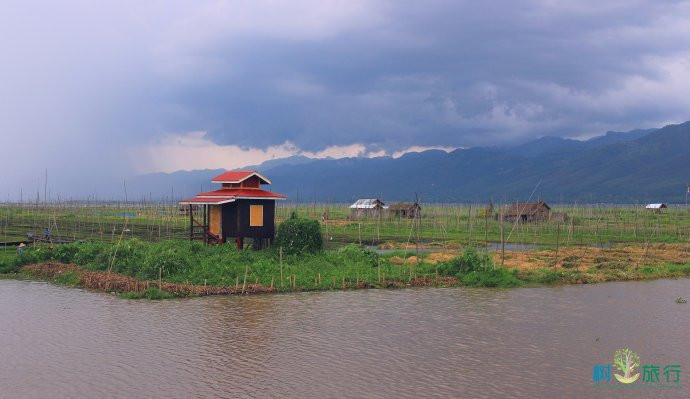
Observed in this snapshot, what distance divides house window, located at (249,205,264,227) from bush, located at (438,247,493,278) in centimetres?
971

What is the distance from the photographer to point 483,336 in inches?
645

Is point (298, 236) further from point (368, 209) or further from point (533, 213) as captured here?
point (368, 209)

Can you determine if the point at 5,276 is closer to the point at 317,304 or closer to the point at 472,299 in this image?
the point at 317,304

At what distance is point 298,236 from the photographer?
28516mm

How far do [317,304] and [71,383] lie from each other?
31.4 feet

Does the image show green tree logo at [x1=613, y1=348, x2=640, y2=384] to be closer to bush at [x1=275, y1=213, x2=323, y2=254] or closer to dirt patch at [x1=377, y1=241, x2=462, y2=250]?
bush at [x1=275, y1=213, x2=323, y2=254]

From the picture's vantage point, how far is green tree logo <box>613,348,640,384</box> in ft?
41.8

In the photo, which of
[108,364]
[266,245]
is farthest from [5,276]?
[108,364]

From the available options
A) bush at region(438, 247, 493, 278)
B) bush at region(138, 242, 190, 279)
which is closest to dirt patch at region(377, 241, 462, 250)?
bush at region(438, 247, 493, 278)

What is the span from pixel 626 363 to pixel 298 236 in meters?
17.2

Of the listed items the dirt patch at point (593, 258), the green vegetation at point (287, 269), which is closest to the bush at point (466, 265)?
the green vegetation at point (287, 269)

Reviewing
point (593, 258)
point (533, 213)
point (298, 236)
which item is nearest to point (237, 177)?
point (298, 236)

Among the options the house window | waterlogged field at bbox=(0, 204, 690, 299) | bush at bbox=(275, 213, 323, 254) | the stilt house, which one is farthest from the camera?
the house window

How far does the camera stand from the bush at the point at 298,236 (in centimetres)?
2845
